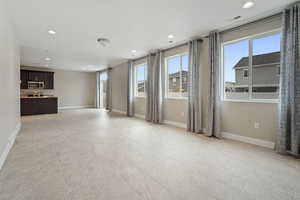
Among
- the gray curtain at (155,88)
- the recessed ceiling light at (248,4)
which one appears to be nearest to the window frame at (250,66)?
the recessed ceiling light at (248,4)

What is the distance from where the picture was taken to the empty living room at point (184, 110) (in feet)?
6.18

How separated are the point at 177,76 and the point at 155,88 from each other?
948 millimetres

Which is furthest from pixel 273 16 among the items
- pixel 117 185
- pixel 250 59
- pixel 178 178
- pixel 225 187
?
pixel 117 185

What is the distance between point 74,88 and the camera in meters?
11.1

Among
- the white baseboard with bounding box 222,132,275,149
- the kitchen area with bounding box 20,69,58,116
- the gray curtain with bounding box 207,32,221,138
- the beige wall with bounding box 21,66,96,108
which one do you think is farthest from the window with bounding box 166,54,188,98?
the beige wall with bounding box 21,66,96,108

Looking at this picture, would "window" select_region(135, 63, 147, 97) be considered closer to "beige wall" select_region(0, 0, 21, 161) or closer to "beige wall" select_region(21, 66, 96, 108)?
"beige wall" select_region(0, 0, 21, 161)

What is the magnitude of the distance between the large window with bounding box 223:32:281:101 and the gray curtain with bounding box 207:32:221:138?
0.26m

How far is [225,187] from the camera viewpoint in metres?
1.82

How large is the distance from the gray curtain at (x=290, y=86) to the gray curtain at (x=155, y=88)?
351cm

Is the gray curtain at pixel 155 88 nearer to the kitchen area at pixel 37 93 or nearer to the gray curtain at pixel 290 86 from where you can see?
the gray curtain at pixel 290 86

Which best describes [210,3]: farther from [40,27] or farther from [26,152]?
[26,152]

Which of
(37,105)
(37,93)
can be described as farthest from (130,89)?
(37,93)

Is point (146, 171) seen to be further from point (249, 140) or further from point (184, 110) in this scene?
point (184, 110)

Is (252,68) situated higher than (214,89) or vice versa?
(252,68)
